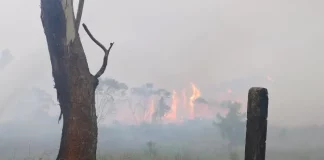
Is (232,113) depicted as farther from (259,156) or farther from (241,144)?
(259,156)

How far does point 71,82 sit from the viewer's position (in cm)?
739

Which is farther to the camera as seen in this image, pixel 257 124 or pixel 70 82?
pixel 70 82

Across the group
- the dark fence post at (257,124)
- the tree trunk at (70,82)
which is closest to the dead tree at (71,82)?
the tree trunk at (70,82)

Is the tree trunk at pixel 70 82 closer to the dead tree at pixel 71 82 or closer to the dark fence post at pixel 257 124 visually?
the dead tree at pixel 71 82

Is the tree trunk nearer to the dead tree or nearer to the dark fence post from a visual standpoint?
the dead tree

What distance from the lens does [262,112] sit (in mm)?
5375

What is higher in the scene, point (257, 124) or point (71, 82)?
point (71, 82)

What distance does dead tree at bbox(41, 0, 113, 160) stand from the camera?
7.16m

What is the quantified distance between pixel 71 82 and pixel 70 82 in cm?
2

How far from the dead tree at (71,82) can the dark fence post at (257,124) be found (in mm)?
3240

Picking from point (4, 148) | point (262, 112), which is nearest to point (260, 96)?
point (262, 112)

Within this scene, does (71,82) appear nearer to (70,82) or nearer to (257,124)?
(70,82)

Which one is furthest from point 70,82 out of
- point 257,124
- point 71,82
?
point 257,124

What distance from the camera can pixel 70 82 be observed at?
739cm
